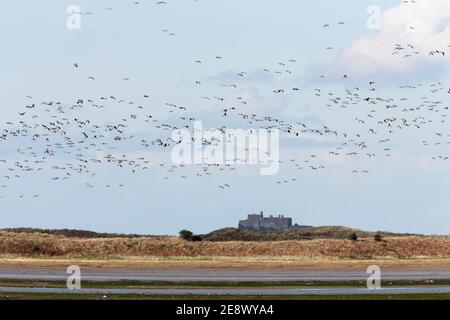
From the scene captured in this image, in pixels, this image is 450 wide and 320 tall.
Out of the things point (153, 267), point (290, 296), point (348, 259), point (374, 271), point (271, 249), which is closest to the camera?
point (290, 296)

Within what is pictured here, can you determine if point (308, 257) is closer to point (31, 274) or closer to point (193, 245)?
point (193, 245)

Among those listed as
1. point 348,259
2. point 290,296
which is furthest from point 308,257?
point 290,296

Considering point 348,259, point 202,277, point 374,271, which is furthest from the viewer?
point 348,259

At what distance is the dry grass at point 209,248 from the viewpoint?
157625 mm

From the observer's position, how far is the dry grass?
517 ft

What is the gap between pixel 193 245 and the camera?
164 m

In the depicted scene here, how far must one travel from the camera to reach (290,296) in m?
75.6

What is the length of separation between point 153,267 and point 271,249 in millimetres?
39424

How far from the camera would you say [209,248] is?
6363 inches
